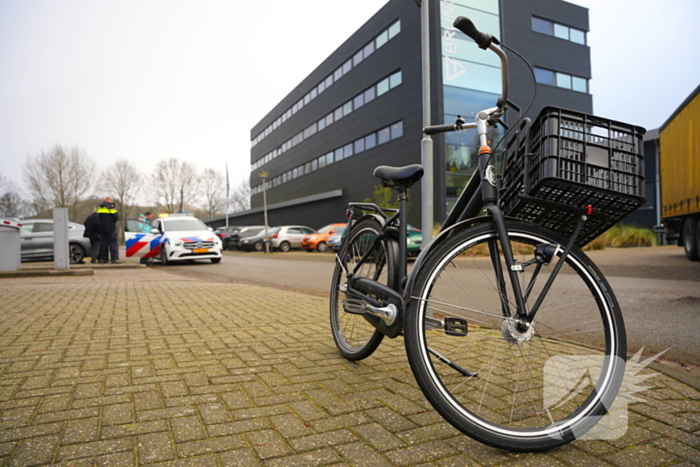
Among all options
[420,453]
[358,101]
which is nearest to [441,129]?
[420,453]

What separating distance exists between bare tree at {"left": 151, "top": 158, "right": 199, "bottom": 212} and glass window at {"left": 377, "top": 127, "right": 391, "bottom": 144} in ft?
122

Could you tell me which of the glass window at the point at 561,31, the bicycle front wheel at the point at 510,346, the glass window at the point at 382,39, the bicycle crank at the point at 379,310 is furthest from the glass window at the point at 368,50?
the bicycle front wheel at the point at 510,346

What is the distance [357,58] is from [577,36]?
14.7m

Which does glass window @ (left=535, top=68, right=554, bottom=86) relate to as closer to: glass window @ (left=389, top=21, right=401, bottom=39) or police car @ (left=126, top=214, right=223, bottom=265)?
glass window @ (left=389, top=21, right=401, bottom=39)

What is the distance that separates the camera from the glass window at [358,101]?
34403 millimetres

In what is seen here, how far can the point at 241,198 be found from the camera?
73.8 m

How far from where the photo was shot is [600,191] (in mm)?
2039

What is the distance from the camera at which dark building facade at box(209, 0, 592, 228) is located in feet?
86.4

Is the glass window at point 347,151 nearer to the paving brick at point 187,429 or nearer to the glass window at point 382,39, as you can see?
the glass window at point 382,39

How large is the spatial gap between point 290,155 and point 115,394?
4782cm

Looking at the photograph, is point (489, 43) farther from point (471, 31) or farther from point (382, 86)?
point (382, 86)

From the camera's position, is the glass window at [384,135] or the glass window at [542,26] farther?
the glass window at [384,135]

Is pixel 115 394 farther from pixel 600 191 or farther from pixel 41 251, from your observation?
pixel 41 251

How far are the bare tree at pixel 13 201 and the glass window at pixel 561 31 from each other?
46.9 meters
